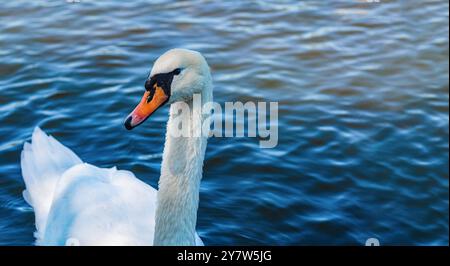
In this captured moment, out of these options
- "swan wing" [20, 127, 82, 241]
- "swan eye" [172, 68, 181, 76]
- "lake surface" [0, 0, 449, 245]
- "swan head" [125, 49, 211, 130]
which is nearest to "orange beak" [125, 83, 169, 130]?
"swan head" [125, 49, 211, 130]

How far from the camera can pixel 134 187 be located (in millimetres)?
6996

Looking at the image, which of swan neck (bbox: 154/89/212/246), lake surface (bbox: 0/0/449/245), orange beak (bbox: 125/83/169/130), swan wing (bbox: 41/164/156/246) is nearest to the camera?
orange beak (bbox: 125/83/169/130)

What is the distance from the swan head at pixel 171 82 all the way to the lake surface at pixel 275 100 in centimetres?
252

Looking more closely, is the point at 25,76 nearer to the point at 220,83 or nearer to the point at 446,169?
the point at 220,83

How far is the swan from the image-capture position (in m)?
5.36

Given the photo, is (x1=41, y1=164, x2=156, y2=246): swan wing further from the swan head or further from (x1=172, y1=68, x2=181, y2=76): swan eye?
(x1=172, y1=68, x2=181, y2=76): swan eye

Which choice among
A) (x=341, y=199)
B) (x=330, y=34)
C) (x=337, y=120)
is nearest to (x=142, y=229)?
(x=341, y=199)

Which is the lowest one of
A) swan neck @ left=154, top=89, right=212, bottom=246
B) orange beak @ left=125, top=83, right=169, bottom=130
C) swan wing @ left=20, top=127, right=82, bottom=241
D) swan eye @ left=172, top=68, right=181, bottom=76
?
swan neck @ left=154, top=89, right=212, bottom=246

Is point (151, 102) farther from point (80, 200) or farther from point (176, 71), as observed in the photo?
point (80, 200)

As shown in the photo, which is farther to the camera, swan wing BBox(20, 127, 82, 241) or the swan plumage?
swan wing BBox(20, 127, 82, 241)

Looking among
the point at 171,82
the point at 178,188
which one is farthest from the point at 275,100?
the point at 171,82

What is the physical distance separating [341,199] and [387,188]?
0.59 meters

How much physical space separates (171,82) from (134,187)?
1.92 meters

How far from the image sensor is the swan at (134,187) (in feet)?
17.6
